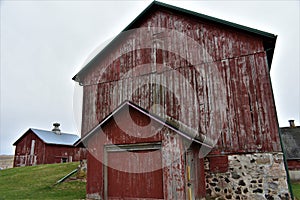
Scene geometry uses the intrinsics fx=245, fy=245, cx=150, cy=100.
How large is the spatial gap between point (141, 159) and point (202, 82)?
4.18 meters

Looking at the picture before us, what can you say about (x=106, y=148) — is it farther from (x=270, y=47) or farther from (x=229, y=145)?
(x=270, y=47)

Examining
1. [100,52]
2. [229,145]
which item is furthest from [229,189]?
[100,52]

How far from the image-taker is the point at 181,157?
698 cm

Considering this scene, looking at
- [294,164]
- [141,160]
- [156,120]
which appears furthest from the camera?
[294,164]

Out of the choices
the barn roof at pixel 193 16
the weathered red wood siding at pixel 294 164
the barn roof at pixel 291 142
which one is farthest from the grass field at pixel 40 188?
the barn roof at pixel 291 142

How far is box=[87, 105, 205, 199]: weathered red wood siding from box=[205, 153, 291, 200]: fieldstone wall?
0.55m

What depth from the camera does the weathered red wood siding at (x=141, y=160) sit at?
6.99 m

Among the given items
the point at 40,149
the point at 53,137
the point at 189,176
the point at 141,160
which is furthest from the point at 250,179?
the point at 53,137

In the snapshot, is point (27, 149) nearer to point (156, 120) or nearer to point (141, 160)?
point (141, 160)

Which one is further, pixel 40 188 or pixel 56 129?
pixel 56 129

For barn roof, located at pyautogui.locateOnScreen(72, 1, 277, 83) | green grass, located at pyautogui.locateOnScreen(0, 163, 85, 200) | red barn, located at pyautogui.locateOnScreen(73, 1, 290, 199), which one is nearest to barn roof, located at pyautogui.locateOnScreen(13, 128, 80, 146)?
green grass, located at pyautogui.locateOnScreen(0, 163, 85, 200)

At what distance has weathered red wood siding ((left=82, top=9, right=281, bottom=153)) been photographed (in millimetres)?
8867

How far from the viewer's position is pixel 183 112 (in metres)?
10.0

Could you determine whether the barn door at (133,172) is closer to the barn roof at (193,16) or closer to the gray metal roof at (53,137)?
the barn roof at (193,16)
